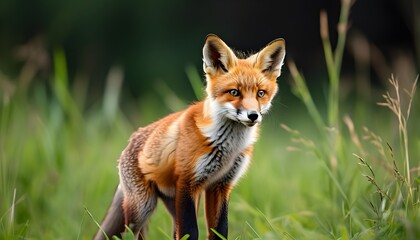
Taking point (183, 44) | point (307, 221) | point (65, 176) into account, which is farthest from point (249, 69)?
point (183, 44)

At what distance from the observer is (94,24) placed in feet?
48.4

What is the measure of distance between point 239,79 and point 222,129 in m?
0.31

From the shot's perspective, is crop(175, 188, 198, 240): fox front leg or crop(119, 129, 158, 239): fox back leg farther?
crop(119, 129, 158, 239): fox back leg

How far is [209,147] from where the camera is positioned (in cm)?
391

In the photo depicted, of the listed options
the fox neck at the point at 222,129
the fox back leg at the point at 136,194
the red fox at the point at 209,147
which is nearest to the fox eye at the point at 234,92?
the red fox at the point at 209,147

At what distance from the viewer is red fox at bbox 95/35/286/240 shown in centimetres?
379

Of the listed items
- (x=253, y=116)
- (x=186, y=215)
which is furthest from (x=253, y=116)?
(x=186, y=215)

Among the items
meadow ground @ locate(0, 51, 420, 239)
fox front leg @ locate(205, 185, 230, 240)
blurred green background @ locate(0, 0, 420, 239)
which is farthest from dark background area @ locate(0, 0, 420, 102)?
fox front leg @ locate(205, 185, 230, 240)

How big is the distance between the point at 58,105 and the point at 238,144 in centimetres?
326

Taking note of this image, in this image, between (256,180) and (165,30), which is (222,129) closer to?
(256,180)

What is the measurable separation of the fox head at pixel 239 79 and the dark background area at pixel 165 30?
938cm

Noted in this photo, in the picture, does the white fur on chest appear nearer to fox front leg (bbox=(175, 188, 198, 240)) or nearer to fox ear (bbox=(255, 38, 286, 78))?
fox front leg (bbox=(175, 188, 198, 240))

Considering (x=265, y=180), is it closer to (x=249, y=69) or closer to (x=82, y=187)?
(x=82, y=187)

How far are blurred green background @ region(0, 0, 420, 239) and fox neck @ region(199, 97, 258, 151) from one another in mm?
537
